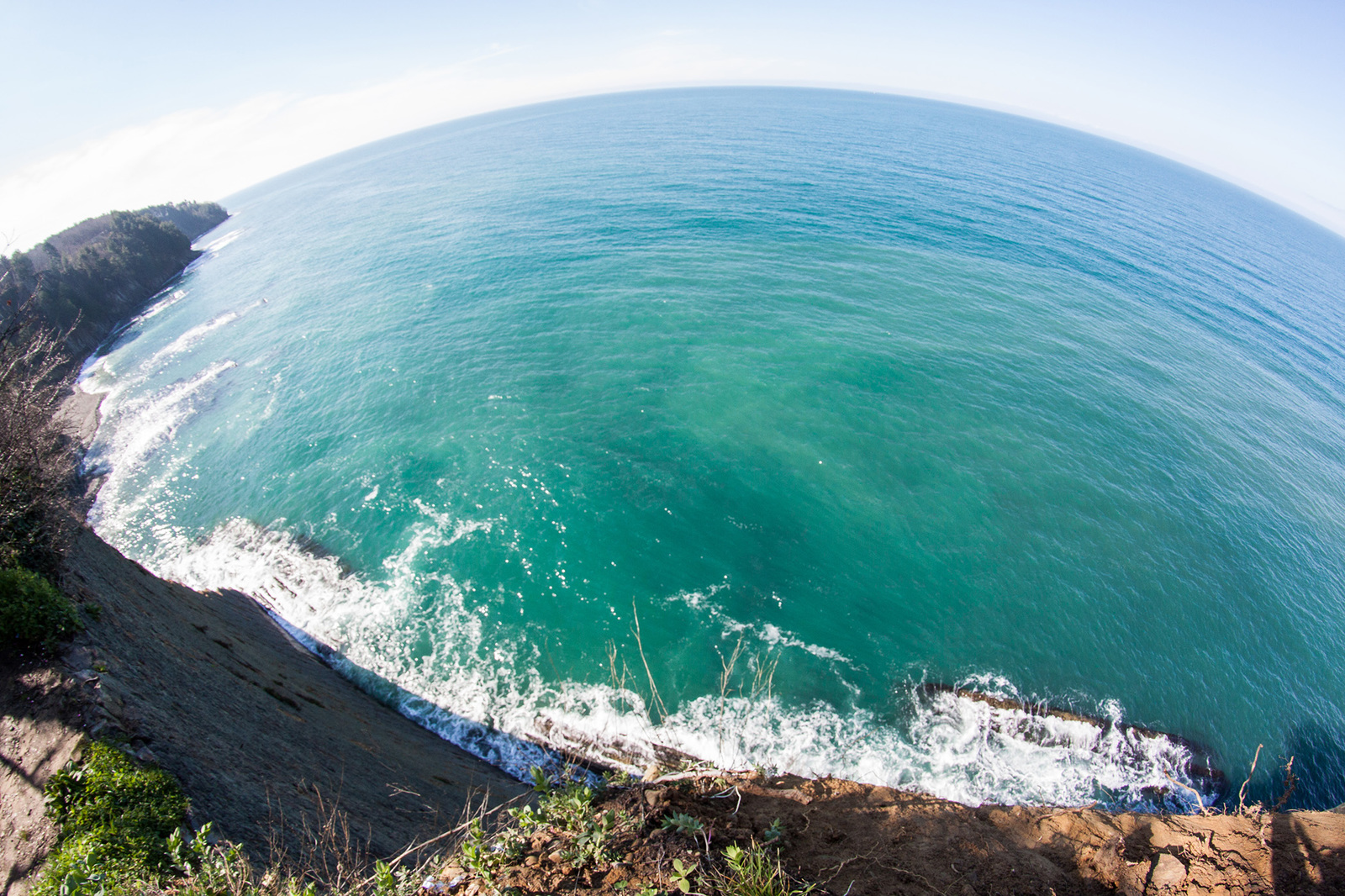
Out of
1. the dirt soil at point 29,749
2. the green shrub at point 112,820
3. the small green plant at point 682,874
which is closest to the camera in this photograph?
the small green plant at point 682,874

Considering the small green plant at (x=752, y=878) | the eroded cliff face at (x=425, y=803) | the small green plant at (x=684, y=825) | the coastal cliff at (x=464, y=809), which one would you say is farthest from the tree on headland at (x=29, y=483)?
the small green plant at (x=752, y=878)

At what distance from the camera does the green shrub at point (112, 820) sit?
9281 millimetres

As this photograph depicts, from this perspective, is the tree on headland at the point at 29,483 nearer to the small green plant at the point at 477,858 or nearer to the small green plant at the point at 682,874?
the small green plant at the point at 477,858

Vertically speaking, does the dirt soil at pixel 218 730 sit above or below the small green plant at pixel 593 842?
below

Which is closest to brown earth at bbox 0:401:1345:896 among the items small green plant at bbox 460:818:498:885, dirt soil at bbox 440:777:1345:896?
dirt soil at bbox 440:777:1345:896

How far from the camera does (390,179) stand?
141 m

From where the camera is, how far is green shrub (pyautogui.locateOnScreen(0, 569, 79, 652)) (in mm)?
13423

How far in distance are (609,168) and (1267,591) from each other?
11118cm

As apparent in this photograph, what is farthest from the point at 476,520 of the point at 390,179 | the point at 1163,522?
the point at 390,179

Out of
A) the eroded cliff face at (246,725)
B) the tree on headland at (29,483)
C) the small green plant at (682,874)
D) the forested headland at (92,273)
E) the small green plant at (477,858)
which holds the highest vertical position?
the forested headland at (92,273)

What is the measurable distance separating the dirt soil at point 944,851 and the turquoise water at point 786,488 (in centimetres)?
170

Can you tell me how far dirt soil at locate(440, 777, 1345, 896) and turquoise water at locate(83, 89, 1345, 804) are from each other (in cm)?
170

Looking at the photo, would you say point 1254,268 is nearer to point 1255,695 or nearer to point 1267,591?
point 1267,591

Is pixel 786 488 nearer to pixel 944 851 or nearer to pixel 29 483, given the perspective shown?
pixel 944 851
